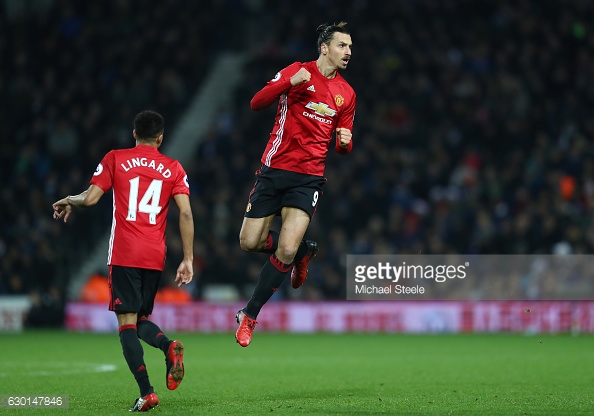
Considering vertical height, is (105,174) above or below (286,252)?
above

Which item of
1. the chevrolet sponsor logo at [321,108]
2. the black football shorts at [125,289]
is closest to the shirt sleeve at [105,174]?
the black football shorts at [125,289]

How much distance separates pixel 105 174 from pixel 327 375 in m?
3.69

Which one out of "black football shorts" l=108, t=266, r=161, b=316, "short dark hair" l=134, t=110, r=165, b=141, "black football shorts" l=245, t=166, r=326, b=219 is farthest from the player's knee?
"short dark hair" l=134, t=110, r=165, b=141

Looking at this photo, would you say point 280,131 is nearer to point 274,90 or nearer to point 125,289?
point 274,90

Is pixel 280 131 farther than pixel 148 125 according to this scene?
Yes

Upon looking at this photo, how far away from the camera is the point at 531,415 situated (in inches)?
259

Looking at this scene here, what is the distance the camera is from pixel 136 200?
706cm

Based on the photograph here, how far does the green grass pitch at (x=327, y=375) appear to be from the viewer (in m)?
7.15

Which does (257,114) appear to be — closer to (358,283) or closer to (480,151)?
(480,151)

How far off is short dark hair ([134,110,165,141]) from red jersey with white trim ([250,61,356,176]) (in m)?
1.12

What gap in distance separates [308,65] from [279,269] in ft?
5.29

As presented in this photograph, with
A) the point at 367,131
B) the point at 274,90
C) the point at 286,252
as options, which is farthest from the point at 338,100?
the point at 367,131

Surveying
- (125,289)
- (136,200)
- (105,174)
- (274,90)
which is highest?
(274,90)

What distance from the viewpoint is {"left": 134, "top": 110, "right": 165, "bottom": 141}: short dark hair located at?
23.4 ft
